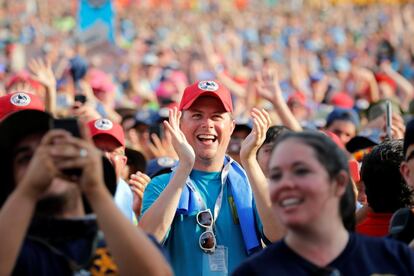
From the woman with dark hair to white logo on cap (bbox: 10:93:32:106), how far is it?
324cm

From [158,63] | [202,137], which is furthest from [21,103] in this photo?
[158,63]

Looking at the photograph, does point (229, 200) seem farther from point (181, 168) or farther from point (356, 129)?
point (356, 129)

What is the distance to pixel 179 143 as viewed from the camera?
664 centimetres

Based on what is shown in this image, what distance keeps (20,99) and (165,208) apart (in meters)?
1.74

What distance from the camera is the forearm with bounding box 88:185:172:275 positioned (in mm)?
4410

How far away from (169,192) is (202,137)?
0.71m

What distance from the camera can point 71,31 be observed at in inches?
1380

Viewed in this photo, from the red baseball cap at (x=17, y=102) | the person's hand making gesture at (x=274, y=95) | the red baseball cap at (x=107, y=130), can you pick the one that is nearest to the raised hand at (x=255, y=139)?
the red baseball cap at (x=107, y=130)

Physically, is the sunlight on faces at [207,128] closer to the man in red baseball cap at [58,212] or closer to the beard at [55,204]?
the man in red baseball cap at [58,212]

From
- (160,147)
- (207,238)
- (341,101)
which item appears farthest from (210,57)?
(207,238)

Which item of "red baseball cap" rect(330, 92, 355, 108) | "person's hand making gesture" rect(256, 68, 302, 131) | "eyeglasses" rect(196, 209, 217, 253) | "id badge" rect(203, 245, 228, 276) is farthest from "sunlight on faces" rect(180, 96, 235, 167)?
"red baseball cap" rect(330, 92, 355, 108)

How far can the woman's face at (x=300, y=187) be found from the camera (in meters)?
4.65

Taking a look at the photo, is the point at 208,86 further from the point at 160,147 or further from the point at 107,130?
the point at 160,147

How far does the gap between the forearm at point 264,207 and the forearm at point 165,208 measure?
1.29ft
